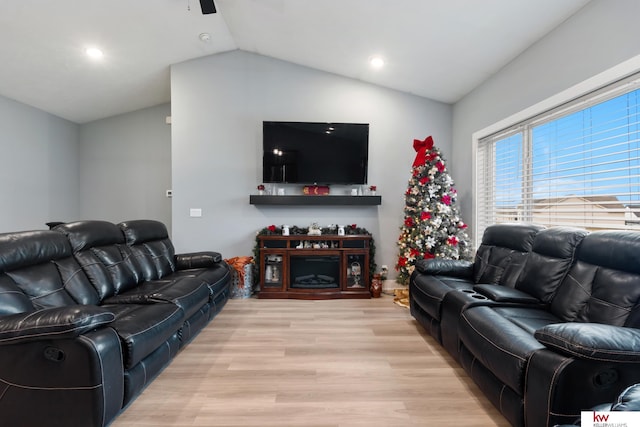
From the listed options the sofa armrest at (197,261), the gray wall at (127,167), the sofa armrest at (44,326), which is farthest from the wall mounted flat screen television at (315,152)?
the sofa armrest at (44,326)

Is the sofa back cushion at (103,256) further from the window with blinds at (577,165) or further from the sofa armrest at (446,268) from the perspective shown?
the window with blinds at (577,165)

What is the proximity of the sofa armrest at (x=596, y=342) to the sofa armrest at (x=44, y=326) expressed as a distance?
2.31 metres

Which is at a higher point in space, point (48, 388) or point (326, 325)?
point (48, 388)

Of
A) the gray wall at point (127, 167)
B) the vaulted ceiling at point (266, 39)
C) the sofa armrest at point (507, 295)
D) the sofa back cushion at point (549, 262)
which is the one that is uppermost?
the vaulted ceiling at point (266, 39)

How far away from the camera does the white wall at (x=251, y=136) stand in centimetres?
441

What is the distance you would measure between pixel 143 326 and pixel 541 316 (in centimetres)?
272

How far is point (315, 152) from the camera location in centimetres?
434

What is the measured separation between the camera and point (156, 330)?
1949 millimetres

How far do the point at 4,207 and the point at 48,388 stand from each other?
423cm

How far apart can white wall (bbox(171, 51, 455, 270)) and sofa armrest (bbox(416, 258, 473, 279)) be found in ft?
4.79

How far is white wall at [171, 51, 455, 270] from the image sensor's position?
4406 millimetres

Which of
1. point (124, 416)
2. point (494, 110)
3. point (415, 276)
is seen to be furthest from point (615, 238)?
point (124, 416)

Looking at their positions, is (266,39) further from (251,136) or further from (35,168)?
(35,168)

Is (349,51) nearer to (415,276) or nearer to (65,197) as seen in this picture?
(415,276)
